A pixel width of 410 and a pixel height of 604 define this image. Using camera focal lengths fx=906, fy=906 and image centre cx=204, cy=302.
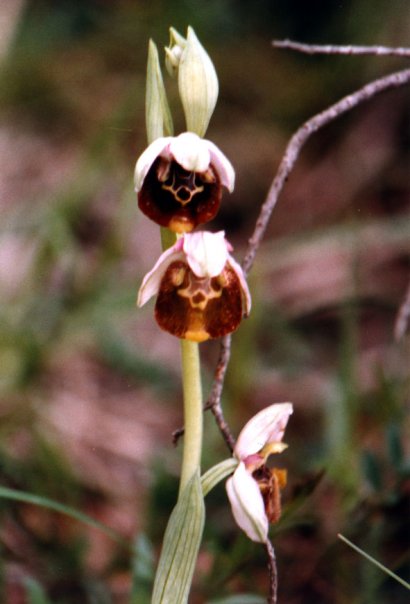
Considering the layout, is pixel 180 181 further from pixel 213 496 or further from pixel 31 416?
pixel 31 416

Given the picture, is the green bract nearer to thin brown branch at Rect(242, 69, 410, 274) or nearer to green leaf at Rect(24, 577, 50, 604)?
thin brown branch at Rect(242, 69, 410, 274)

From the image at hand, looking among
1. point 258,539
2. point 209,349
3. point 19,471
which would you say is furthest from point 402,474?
point 209,349

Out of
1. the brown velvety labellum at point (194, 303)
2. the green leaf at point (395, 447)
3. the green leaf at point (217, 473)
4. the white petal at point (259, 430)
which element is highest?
the brown velvety labellum at point (194, 303)

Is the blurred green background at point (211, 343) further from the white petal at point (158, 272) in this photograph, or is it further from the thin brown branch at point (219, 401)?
the white petal at point (158, 272)

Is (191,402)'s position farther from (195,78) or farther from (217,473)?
(195,78)

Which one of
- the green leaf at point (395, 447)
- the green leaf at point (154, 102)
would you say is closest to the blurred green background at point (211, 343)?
the green leaf at point (395, 447)

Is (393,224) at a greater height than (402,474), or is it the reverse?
(402,474)
